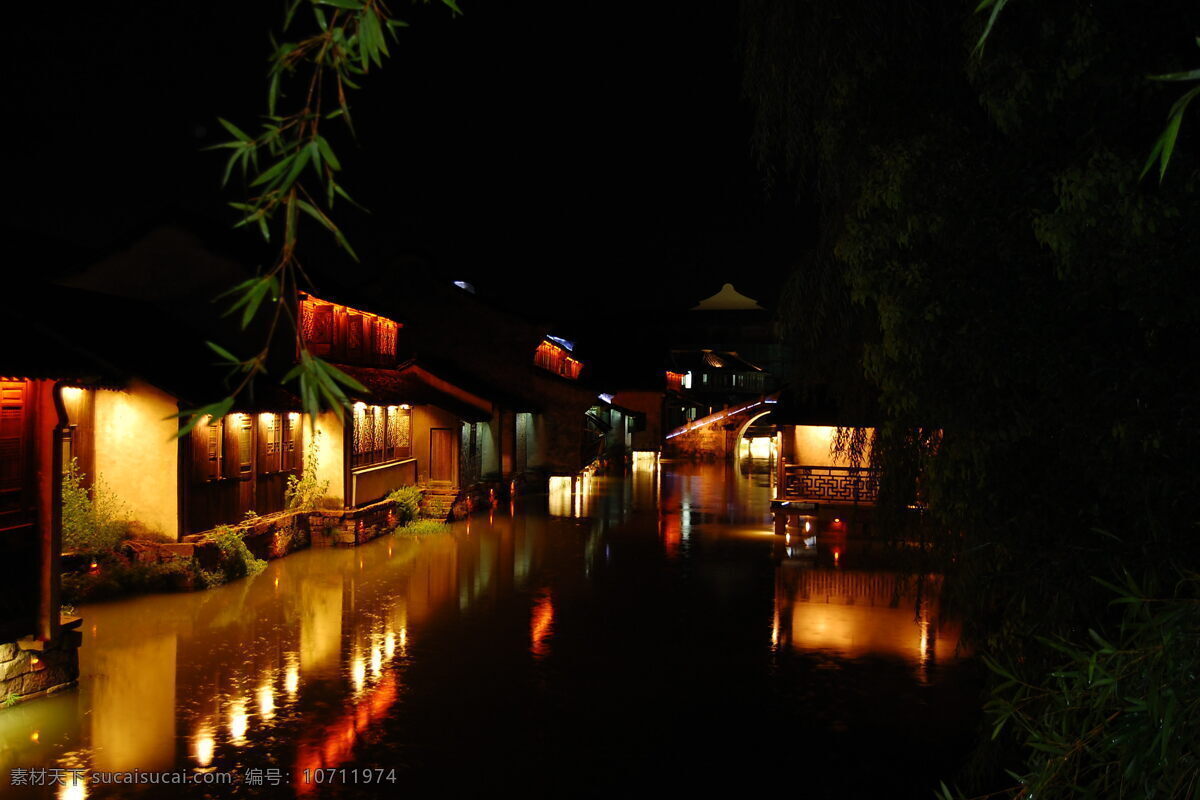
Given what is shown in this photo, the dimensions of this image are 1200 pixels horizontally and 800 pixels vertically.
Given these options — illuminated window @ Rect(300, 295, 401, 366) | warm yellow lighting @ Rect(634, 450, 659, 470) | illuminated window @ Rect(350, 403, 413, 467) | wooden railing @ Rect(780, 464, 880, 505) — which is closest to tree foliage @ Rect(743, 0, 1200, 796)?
illuminated window @ Rect(300, 295, 401, 366)

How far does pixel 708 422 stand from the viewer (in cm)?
5841

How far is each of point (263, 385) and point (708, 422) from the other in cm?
4054

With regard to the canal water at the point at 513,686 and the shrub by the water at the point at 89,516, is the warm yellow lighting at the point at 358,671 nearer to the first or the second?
the canal water at the point at 513,686

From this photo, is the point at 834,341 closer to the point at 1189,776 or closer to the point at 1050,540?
the point at 1050,540

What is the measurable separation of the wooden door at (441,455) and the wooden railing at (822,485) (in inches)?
409

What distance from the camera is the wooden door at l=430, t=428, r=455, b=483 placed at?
2986 cm

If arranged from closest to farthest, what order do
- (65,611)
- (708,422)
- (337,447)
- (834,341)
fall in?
(834,341) < (65,611) < (337,447) < (708,422)

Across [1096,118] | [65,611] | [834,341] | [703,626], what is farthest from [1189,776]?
[65,611]

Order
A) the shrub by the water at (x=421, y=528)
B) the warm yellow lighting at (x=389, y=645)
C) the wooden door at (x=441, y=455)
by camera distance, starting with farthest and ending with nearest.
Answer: the wooden door at (x=441, y=455)
the shrub by the water at (x=421, y=528)
the warm yellow lighting at (x=389, y=645)

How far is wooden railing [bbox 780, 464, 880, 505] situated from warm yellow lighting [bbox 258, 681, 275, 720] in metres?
17.5

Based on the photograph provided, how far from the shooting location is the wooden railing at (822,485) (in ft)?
85.3

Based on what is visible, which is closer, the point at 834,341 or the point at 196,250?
the point at 834,341

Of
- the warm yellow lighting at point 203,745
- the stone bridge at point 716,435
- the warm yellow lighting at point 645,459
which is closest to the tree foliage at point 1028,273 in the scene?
the warm yellow lighting at point 203,745

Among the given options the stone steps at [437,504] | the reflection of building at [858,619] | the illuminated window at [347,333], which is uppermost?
the illuminated window at [347,333]
